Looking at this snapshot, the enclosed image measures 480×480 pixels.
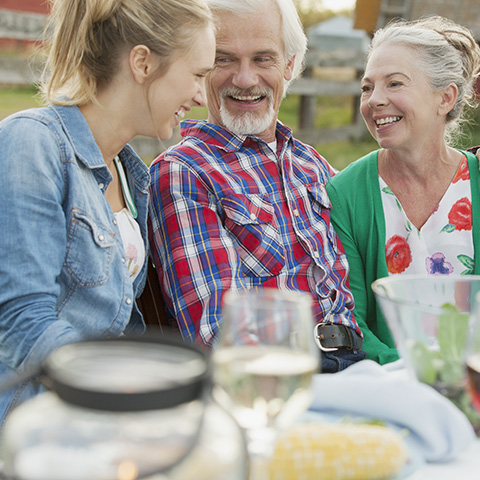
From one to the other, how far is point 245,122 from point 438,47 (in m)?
0.77

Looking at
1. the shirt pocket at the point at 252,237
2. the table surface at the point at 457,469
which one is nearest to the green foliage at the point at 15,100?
the shirt pocket at the point at 252,237

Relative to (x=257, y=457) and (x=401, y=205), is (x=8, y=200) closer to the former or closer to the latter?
(x=257, y=457)

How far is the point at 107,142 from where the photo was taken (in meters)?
1.77

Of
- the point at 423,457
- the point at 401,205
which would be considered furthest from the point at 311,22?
the point at 423,457

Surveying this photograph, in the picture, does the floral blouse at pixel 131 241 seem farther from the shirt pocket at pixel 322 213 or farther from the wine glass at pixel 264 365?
the wine glass at pixel 264 365

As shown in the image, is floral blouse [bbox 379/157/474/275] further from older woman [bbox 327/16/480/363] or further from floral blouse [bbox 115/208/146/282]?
floral blouse [bbox 115/208/146/282]

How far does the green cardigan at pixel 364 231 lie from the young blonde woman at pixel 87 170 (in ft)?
2.40

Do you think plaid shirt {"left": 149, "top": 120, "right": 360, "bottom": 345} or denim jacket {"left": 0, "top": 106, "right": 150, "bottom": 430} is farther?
plaid shirt {"left": 149, "top": 120, "right": 360, "bottom": 345}

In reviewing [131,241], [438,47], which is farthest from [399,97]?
[131,241]

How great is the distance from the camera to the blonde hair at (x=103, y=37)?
5.49 ft

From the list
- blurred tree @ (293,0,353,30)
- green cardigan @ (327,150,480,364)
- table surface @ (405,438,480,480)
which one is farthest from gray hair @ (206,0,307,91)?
blurred tree @ (293,0,353,30)

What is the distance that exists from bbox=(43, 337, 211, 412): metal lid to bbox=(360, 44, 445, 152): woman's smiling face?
1.93 metres

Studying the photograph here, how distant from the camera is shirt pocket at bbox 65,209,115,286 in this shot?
5.08ft

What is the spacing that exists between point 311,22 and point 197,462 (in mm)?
22087
